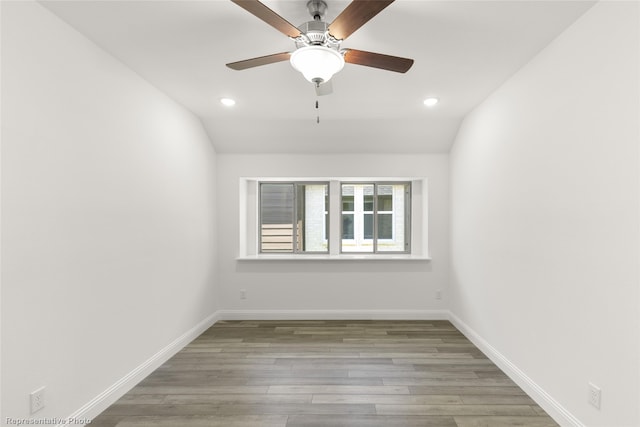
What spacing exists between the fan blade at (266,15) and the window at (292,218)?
121 inches

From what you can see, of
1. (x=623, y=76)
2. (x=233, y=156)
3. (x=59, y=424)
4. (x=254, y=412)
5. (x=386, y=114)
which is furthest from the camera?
(x=233, y=156)

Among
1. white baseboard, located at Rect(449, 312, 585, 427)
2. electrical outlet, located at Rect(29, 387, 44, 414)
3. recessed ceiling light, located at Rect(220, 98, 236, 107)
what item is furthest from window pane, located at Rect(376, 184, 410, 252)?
electrical outlet, located at Rect(29, 387, 44, 414)

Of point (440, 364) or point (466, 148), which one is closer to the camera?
point (440, 364)

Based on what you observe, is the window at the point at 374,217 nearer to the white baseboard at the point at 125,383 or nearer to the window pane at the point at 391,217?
the window pane at the point at 391,217

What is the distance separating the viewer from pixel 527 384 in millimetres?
2305

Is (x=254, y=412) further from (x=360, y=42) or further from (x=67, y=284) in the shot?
(x=360, y=42)

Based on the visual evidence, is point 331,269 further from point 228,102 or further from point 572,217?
point 572,217

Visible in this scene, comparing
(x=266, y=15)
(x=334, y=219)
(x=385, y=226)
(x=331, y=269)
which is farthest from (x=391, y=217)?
(x=266, y=15)

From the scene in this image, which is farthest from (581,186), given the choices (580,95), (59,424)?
(59,424)

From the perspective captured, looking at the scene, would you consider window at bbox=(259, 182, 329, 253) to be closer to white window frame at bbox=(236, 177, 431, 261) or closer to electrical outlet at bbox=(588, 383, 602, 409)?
white window frame at bbox=(236, 177, 431, 261)

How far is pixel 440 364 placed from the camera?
110 inches

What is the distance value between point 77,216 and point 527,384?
3349 millimetres

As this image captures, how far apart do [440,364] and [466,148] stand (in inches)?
88.9

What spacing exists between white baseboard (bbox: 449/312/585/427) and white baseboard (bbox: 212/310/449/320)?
0.67 metres
